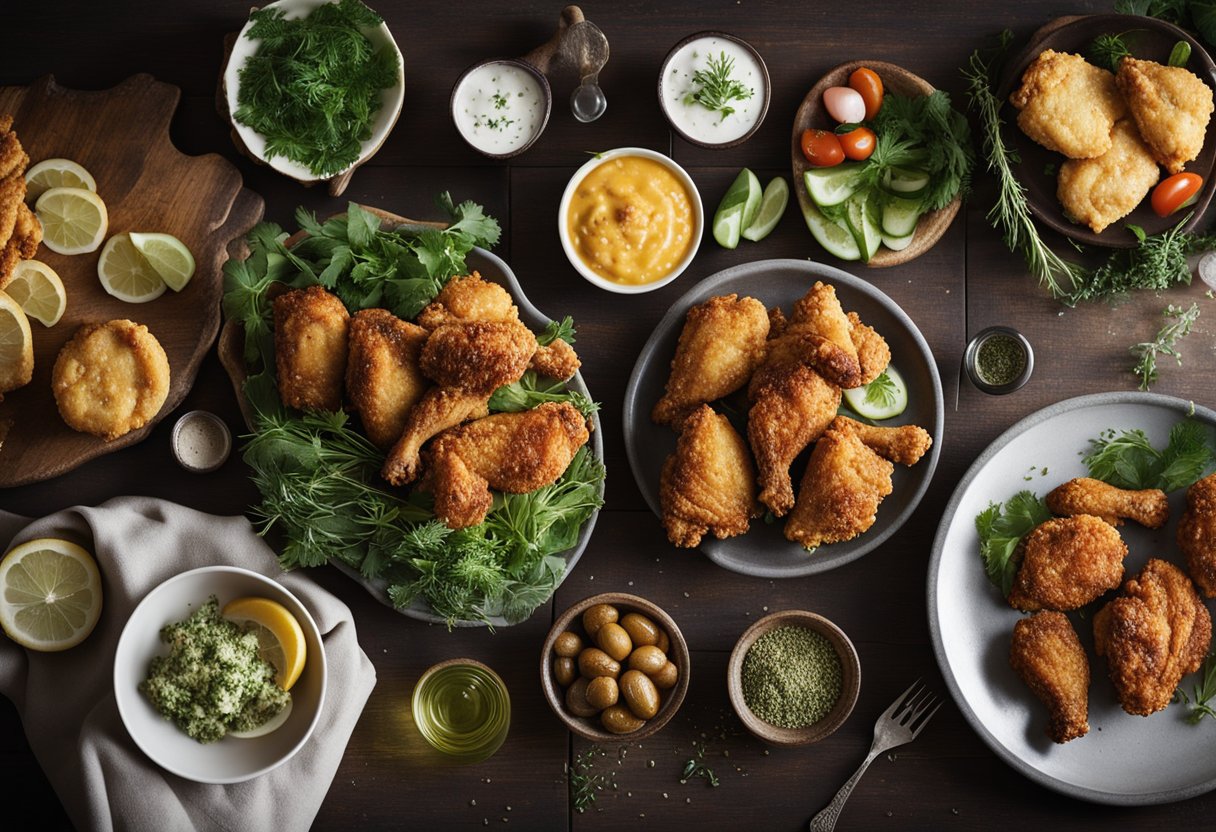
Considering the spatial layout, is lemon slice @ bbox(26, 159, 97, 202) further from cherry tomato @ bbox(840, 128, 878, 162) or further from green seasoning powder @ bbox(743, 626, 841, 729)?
green seasoning powder @ bbox(743, 626, 841, 729)

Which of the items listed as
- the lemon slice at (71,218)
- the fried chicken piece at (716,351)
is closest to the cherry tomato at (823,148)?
the fried chicken piece at (716,351)

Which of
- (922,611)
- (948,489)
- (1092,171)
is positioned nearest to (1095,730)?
(922,611)

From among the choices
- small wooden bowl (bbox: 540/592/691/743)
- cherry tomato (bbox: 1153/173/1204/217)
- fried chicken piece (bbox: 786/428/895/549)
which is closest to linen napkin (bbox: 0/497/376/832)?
small wooden bowl (bbox: 540/592/691/743)

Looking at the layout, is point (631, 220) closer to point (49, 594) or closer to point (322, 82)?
point (322, 82)

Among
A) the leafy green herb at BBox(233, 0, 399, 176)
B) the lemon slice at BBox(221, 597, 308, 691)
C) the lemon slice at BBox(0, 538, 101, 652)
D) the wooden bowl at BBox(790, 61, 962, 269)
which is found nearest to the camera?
the lemon slice at BBox(221, 597, 308, 691)

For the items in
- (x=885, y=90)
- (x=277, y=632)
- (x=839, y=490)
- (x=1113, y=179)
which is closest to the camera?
(x=277, y=632)

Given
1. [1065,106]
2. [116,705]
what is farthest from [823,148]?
[116,705]
